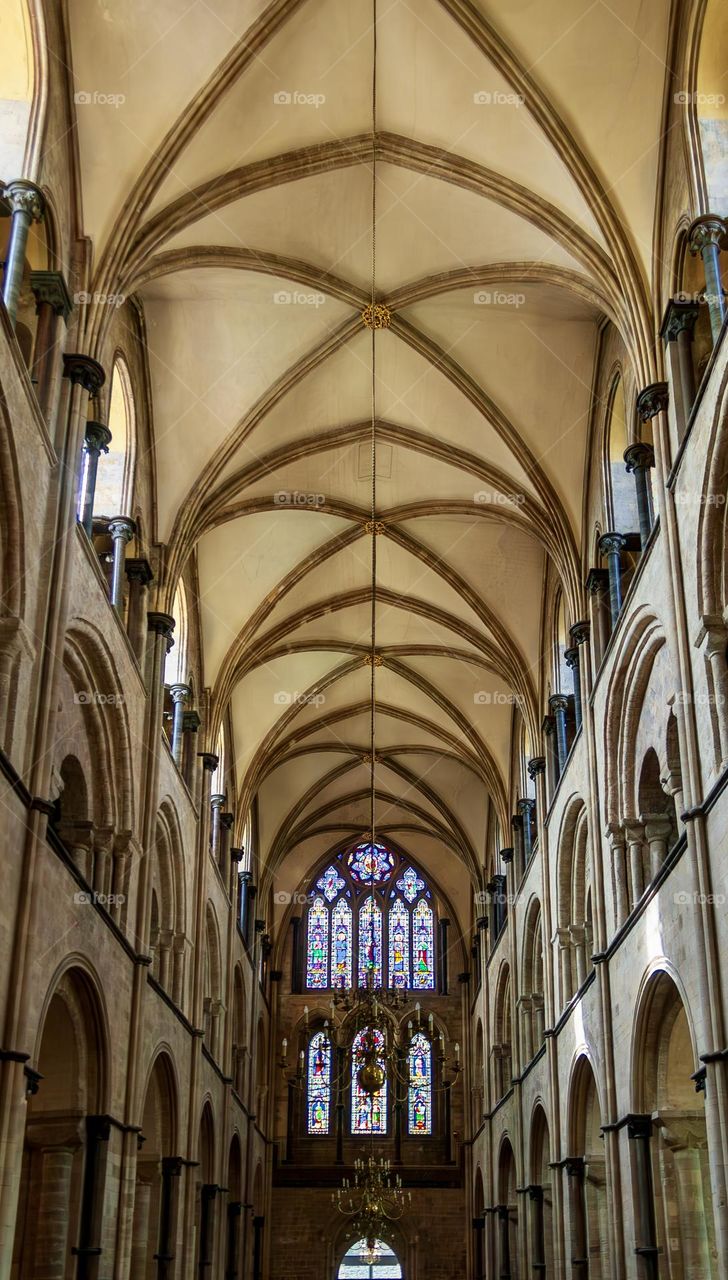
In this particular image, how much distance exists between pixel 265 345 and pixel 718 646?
10399 mm

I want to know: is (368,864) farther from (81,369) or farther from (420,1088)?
(81,369)

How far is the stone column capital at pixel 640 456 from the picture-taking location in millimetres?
17781

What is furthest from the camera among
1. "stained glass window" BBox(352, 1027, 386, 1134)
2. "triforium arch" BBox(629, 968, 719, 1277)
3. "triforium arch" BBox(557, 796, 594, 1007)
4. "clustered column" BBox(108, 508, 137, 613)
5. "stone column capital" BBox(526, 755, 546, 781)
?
"stained glass window" BBox(352, 1027, 386, 1134)

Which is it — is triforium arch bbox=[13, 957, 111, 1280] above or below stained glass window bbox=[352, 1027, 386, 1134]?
below

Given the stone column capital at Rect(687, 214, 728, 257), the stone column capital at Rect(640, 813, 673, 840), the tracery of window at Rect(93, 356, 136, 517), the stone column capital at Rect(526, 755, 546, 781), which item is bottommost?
the stone column capital at Rect(640, 813, 673, 840)

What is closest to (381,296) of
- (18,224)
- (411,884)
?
(18,224)

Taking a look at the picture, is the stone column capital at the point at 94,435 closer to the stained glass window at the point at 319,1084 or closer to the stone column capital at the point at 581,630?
the stone column capital at the point at 581,630

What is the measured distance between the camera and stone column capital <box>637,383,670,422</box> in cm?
1619

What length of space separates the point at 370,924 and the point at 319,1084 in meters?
4.63

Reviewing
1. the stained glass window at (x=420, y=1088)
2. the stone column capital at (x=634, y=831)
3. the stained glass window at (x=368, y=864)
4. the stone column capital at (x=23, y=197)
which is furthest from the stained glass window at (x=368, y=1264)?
the stone column capital at (x=23, y=197)

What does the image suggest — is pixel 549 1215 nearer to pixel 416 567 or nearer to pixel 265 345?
pixel 416 567

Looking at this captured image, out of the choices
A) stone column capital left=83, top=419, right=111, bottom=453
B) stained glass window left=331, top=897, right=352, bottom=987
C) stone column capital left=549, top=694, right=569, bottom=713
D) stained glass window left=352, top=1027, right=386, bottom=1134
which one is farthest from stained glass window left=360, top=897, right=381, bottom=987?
stone column capital left=83, top=419, right=111, bottom=453

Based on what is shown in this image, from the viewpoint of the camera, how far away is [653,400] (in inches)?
641

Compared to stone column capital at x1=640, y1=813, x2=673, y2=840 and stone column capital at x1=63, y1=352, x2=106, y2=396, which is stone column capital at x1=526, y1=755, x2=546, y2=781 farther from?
stone column capital at x1=63, y1=352, x2=106, y2=396
